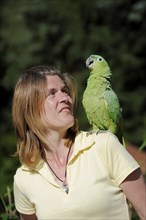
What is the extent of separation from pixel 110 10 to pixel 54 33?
1234 millimetres

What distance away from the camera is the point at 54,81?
2.43m

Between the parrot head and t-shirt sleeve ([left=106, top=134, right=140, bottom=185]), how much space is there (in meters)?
0.38

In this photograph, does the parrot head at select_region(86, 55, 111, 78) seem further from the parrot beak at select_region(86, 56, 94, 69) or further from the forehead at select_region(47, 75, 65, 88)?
the forehead at select_region(47, 75, 65, 88)

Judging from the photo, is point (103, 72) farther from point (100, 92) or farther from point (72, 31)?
point (72, 31)

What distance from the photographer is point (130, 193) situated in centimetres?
224

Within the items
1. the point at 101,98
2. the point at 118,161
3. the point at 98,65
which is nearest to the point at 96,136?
the point at 118,161

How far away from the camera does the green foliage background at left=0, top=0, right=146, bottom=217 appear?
11.0 meters

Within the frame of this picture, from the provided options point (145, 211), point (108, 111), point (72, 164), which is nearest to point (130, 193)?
point (145, 211)

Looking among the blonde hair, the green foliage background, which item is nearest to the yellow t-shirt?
the blonde hair

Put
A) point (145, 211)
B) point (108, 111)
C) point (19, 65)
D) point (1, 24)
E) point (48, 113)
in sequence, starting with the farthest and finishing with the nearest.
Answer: point (1, 24) < point (19, 65) < point (108, 111) < point (48, 113) < point (145, 211)

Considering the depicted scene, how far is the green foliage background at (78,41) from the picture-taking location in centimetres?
1098

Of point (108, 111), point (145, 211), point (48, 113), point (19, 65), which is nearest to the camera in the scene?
point (145, 211)

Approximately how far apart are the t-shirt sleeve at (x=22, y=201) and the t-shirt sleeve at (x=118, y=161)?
0.41 metres

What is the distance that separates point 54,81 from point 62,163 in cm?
35
